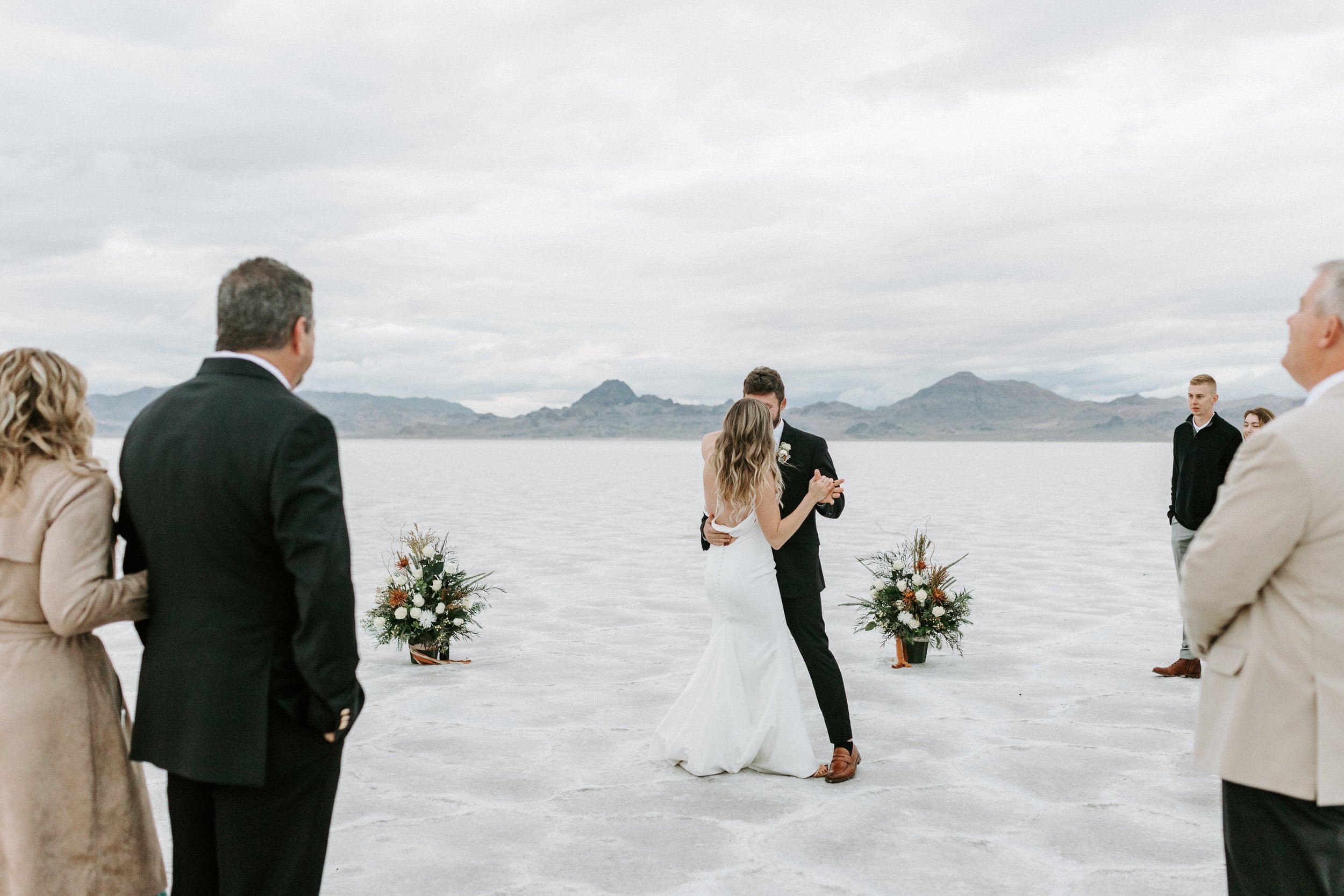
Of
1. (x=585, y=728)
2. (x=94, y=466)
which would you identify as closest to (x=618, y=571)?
(x=585, y=728)

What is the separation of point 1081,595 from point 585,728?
284 inches

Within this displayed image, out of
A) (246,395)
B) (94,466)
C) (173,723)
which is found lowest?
(173,723)

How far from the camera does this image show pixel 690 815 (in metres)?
4.94

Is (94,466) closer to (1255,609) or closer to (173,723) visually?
(173,723)

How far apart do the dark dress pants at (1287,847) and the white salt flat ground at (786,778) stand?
60.6 inches

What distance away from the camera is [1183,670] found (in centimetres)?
760

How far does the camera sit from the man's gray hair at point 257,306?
283 cm

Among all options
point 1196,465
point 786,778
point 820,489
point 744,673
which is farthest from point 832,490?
point 1196,465

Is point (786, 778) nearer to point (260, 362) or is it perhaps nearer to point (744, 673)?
point (744, 673)

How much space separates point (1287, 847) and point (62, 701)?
3462 millimetres

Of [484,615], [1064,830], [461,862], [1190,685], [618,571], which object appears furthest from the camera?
[618,571]

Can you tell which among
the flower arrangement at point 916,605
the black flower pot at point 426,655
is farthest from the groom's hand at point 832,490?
the black flower pot at point 426,655

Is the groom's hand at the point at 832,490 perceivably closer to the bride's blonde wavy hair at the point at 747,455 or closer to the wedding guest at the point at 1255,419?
the bride's blonde wavy hair at the point at 747,455

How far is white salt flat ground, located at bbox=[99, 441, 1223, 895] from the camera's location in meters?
4.34
